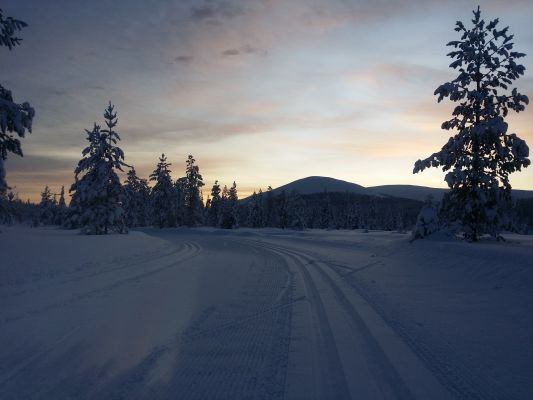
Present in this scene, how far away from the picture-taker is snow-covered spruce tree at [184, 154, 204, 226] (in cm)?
8369

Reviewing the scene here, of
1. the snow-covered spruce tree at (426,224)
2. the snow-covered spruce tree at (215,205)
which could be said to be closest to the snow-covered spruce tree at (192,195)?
the snow-covered spruce tree at (215,205)

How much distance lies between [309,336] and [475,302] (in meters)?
4.56

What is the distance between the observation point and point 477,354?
5.76 meters

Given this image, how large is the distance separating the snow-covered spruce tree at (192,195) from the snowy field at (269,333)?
70116 mm

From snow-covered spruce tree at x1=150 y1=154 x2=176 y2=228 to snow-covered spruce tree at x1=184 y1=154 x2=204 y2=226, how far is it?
118 inches

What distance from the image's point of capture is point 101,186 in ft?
117

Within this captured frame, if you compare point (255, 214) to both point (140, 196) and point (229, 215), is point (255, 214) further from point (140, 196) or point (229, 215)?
point (140, 196)

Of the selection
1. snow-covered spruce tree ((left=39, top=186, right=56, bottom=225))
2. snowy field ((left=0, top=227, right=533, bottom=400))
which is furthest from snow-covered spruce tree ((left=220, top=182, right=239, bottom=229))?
snowy field ((left=0, top=227, right=533, bottom=400))

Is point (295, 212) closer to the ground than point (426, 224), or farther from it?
farther from it

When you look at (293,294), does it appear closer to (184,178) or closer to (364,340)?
(364,340)

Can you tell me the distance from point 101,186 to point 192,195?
158 ft

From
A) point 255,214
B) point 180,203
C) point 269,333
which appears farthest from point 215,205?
point 269,333

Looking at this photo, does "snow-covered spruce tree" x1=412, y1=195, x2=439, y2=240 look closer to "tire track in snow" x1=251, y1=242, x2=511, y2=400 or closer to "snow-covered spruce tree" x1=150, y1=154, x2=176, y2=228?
"tire track in snow" x1=251, y1=242, x2=511, y2=400

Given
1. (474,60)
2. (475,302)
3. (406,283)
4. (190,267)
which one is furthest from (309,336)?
(474,60)
